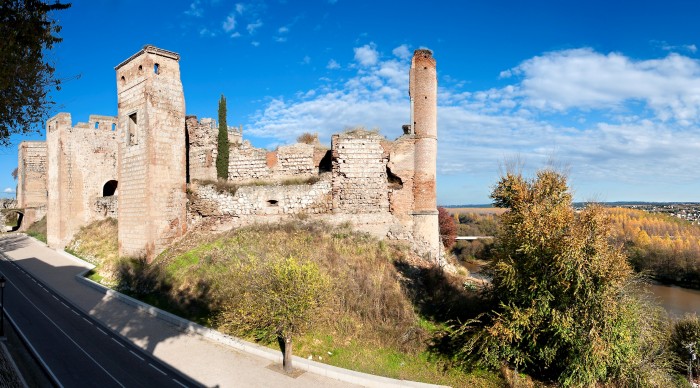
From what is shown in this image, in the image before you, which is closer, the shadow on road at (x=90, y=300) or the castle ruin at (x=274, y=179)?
the shadow on road at (x=90, y=300)

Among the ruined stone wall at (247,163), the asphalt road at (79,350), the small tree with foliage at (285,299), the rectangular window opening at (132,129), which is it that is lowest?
the asphalt road at (79,350)

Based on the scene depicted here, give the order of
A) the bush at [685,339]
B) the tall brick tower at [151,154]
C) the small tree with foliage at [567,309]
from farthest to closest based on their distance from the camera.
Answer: the tall brick tower at [151,154] < the bush at [685,339] < the small tree with foliage at [567,309]

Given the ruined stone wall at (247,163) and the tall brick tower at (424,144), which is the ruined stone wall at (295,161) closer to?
the ruined stone wall at (247,163)

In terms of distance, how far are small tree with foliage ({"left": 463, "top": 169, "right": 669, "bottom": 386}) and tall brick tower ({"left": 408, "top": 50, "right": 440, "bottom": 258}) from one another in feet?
22.6

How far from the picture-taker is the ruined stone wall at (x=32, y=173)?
33781 mm

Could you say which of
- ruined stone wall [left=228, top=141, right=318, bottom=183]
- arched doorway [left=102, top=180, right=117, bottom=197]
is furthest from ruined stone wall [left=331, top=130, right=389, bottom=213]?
arched doorway [left=102, top=180, right=117, bottom=197]

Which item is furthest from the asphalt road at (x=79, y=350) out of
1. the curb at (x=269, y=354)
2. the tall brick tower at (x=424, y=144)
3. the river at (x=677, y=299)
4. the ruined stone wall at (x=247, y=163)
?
the river at (x=677, y=299)

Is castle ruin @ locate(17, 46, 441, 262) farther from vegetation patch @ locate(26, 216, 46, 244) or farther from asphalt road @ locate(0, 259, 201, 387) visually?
vegetation patch @ locate(26, 216, 46, 244)

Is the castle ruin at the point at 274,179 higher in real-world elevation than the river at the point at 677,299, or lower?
higher

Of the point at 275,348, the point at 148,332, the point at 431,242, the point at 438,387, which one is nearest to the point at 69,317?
the point at 148,332

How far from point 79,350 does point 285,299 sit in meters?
5.57

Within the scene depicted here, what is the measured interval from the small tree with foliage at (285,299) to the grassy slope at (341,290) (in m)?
0.68

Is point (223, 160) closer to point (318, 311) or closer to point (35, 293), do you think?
point (35, 293)

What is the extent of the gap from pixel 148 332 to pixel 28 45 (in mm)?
7561
